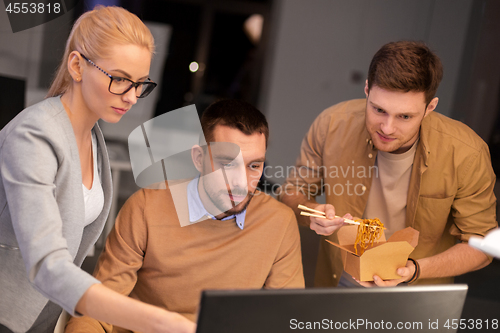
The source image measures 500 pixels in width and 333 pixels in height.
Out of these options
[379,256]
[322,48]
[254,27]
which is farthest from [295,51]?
[379,256]

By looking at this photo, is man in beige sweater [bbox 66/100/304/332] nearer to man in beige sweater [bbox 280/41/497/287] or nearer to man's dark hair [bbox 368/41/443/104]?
man in beige sweater [bbox 280/41/497/287]

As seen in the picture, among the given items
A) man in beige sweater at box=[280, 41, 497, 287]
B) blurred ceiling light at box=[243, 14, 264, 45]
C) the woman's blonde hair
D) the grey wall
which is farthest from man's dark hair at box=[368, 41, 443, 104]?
blurred ceiling light at box=[243, 14, 264, 45]

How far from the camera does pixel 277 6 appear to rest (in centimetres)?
318

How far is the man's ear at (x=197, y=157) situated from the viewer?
1.47 m

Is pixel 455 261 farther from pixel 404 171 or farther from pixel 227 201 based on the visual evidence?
pixel 227 201

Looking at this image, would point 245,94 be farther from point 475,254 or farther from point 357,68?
point 475,254

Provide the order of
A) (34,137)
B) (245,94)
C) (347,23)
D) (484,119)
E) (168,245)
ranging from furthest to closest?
(245,94), (347,23), (484,119), (168,245), (34,137)

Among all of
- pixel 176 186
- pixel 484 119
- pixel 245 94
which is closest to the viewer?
pixel 176 186

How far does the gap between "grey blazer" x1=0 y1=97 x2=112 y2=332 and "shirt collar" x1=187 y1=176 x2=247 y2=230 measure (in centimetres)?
34

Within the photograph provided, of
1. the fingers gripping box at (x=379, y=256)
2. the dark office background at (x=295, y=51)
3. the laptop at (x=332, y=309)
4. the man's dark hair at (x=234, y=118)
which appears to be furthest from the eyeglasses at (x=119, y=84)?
the dark office background at (x=295, y=51)

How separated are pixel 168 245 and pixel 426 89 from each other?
3.12 feet

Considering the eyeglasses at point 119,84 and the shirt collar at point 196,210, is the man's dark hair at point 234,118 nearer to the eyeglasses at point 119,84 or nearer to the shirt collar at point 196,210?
the shirt collar at point 196,210

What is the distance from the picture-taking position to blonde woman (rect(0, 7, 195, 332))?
78 cm

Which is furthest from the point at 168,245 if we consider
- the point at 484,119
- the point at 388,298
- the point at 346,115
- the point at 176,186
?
the point at 484,119
